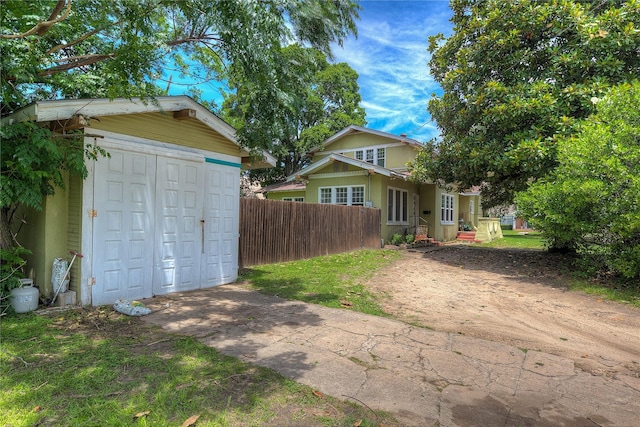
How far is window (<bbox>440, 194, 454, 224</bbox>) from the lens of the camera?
63.5 feet

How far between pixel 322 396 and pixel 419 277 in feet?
22.0

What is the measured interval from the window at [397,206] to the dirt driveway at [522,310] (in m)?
5.98

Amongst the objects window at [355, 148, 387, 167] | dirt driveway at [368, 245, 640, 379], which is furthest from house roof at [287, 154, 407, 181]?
dirt driveway at [368, 245, 640, 379]

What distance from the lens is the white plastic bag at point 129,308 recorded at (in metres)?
4.96

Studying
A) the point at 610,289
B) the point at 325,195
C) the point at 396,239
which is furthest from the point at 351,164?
the point at 610,289

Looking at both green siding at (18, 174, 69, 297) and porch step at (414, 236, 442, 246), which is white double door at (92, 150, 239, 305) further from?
porch step at (414, 236, 442, 246)

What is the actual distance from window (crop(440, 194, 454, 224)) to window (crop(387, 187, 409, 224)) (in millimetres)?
2768

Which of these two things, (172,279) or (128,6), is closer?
(128,6)

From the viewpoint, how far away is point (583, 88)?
9.05m

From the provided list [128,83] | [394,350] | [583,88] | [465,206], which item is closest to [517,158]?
[583,88]

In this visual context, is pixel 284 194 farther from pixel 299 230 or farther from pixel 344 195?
pixel 299 230

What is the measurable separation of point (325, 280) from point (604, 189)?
6.11m

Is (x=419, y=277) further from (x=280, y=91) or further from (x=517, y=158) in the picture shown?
(x=280, y=91)

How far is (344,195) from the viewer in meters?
16.4
